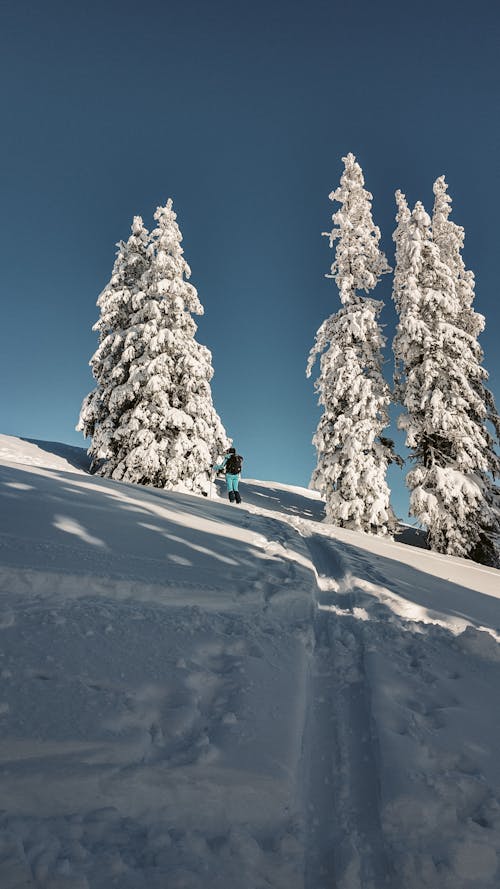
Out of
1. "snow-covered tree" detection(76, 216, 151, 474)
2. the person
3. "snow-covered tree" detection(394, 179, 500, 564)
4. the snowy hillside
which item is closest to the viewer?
the snowy hillside

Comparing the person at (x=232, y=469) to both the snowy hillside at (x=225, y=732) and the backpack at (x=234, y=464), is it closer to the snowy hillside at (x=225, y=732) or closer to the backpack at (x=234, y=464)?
the backpack at (x=234, y=464)

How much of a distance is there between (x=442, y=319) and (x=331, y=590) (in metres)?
13.6

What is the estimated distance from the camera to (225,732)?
1.87m

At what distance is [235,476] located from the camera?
14531 millimetres

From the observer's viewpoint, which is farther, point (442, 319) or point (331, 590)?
point (442, 319)

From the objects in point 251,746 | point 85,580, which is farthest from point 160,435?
point 251,746

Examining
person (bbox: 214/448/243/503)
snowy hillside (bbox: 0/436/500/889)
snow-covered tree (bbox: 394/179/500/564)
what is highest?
snow-covered tree (bbox: 394/179/500/564)

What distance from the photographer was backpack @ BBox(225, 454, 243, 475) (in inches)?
566

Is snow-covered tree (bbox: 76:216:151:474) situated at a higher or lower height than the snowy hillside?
higher

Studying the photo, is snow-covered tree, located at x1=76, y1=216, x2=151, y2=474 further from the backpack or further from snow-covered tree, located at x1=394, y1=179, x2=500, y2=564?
snow-covered tree, located at x1=394, y1=179, x2=500, y2=564

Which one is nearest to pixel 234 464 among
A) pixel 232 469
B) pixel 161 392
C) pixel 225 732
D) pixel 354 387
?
pixel 232 469

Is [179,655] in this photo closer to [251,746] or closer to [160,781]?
[251,746]

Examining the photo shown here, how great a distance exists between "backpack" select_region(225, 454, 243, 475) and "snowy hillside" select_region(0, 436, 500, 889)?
1030cm

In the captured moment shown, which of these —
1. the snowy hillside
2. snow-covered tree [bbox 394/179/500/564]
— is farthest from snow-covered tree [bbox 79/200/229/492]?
the snowy hillside
